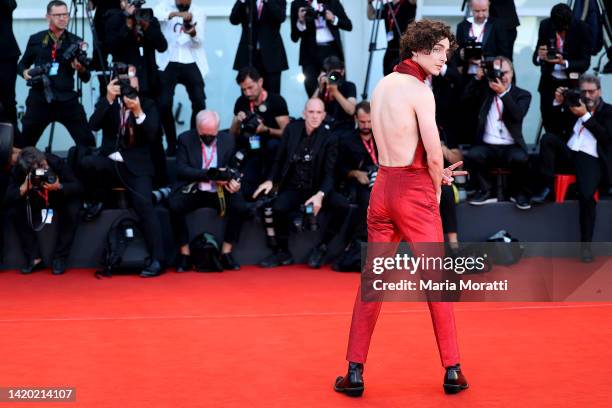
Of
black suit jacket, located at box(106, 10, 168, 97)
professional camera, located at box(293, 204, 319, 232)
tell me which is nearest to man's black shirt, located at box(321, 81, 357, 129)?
professional camera, located at box(293, 204, 319, 232)

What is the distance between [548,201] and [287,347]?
3971 mm

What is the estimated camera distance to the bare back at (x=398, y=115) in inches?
184

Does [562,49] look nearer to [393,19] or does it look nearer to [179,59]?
[393,19]

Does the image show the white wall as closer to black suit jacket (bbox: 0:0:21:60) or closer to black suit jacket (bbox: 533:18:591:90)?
black suit jacket (bbox: 0:0:21:60)

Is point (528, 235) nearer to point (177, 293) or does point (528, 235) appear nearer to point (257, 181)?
point (257, 181)

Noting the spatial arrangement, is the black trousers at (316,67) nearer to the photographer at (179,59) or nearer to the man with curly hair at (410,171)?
the photographer at (179,59)

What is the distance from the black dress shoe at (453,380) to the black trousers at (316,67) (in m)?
5.11

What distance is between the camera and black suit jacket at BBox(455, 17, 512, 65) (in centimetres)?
923

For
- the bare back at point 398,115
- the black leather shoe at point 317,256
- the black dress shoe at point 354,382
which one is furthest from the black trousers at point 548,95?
the black dress shoe at point 354,382

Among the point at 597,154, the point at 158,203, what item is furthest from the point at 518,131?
the point at 158,203

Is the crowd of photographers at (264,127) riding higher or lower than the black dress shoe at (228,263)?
higher

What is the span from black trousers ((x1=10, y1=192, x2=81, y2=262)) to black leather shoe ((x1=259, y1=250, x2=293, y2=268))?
61.1 inches

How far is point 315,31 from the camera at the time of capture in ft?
31.5

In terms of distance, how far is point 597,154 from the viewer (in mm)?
8750
